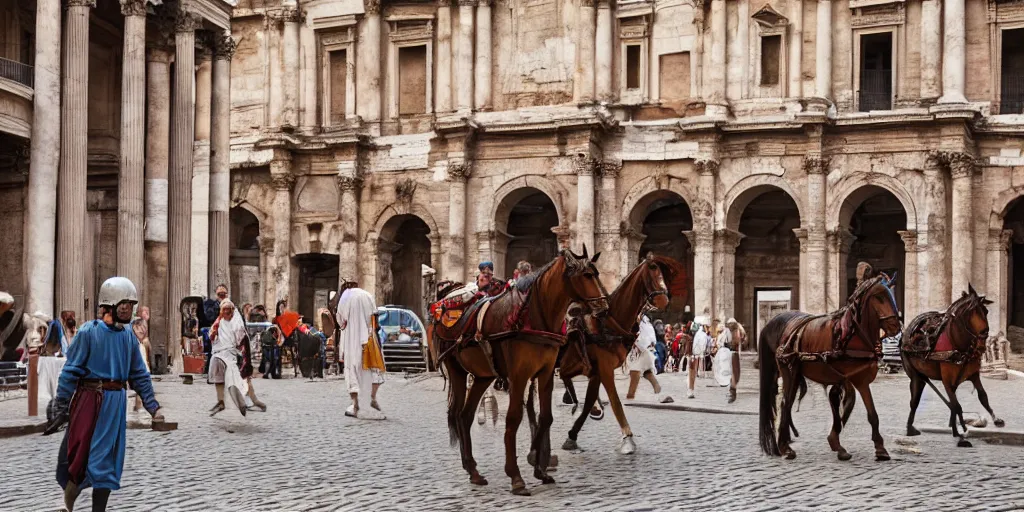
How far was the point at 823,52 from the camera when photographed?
32.8 m


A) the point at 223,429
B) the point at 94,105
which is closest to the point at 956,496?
the point at 223,429

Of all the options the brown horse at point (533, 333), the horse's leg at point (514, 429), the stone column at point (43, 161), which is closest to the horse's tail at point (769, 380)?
the brown horse at point (533, 333)

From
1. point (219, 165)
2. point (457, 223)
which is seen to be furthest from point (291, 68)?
point (219, 165)

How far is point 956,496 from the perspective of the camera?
918cm

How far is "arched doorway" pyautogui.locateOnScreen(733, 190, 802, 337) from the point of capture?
36344 mm

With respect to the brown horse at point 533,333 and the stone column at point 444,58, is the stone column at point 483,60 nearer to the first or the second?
the stone column at point 444,58

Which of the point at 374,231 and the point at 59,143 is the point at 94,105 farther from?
the point at 374,231

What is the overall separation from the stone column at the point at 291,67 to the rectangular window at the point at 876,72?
Result: 16.2 meters

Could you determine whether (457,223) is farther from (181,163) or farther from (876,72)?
(876,72)

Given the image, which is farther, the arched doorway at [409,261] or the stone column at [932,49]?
the arched doorway at [409,261]

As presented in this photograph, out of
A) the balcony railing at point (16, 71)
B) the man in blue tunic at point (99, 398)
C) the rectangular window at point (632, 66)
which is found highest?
the rectangular window at point (632, 66)

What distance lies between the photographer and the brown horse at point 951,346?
13.2 m

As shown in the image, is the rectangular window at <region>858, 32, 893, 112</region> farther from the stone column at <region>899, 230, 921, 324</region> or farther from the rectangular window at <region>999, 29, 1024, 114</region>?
the stone column at <region>899, 230, 921, 324</region>

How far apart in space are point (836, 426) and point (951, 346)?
8.20ft
